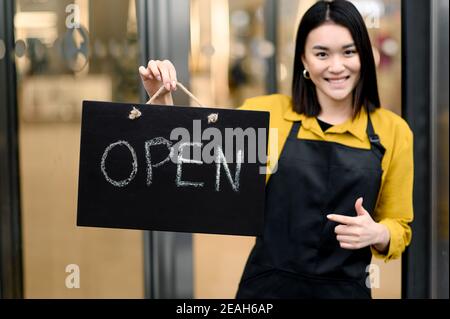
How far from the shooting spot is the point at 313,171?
174 cm

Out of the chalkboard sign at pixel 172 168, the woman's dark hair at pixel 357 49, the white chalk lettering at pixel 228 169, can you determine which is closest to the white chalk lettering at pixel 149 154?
the chalkboard sign at pixel 172 168

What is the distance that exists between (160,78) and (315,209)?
0.54 m

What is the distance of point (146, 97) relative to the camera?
236 centimetres

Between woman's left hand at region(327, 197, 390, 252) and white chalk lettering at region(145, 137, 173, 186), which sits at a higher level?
white chalk lettering at region(145, 137, 173, 186)

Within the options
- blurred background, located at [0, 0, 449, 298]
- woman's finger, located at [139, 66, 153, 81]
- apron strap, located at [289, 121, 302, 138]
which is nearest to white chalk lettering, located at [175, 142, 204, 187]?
woman's finger, located at [139, 66, 153, 81]

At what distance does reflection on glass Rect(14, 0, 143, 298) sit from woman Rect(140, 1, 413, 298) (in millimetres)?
759

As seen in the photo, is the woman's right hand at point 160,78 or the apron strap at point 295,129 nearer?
the woman's right hand at point 160,78

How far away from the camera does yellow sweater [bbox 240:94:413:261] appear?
5.68ft

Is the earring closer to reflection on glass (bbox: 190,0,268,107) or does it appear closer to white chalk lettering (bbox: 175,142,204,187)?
white chalk lettering (bbox: 175,142,204,187)

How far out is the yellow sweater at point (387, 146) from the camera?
173cm

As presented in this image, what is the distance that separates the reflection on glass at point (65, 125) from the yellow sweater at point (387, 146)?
827 mm

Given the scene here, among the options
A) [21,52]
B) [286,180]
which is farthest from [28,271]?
[286,180]

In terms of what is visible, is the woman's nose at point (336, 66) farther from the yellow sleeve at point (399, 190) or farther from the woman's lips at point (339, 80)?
the yellow sleeve at point (399, 190)

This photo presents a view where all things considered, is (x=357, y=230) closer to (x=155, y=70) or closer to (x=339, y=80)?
(x=339, y=80)
